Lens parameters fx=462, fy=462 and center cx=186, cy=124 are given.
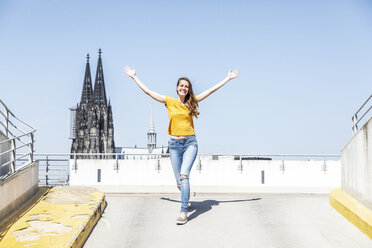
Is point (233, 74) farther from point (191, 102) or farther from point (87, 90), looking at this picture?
point (87, 90)

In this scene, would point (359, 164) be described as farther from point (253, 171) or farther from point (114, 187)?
point (114, 187)

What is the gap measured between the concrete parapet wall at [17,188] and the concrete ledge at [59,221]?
267mm

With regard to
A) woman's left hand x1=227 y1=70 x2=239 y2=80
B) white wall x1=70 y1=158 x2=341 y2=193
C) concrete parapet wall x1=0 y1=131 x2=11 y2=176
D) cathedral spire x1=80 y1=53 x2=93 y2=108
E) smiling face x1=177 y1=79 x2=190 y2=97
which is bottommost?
white wall x1=70 y1=158 x2=341 y2=193

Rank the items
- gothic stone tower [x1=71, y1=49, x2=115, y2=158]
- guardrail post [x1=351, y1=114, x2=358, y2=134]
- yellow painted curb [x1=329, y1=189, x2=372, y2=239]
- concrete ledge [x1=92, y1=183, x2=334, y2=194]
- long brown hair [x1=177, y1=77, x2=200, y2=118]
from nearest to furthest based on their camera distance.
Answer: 1. yellow painted curb [x1=329, y1=189, x2=372, y2=239]
2. long brown hair [x1=177, y1=77, x2=200, y2=118]
3. guardrail post [x1=351, y1=114, x2=358, y2=134]
4. concrete ledge [x1=92, y1=183, x2=334, y2=194]
5. gothic stone tower [x1=71, y1=49, x2=115, y2=158]

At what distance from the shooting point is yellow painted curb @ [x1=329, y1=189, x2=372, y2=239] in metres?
6.06

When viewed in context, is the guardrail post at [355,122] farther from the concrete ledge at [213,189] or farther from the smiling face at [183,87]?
the concrete ledge at [213,189]

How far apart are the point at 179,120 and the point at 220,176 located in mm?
6898

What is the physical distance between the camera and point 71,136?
157 metres

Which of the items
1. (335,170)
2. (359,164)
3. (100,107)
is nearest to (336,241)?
(359,164)

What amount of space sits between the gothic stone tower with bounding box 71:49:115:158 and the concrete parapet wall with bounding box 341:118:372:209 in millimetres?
124905

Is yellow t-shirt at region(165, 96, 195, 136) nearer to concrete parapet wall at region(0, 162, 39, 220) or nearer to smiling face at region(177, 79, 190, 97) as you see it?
smiling face at region(177, 79, 190, 97)

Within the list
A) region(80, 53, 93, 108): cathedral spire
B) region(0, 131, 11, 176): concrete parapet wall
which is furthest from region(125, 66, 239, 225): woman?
region(80, 53, 93, 108): cathedral spire

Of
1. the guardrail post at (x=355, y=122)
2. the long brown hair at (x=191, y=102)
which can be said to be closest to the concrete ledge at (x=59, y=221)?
the long brown hair at (x=191, y=102)

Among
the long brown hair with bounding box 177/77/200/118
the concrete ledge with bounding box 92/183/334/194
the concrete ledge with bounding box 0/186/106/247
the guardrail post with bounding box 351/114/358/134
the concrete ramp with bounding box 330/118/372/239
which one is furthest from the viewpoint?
the concrete ledge with bounding box 92/183/334/194
